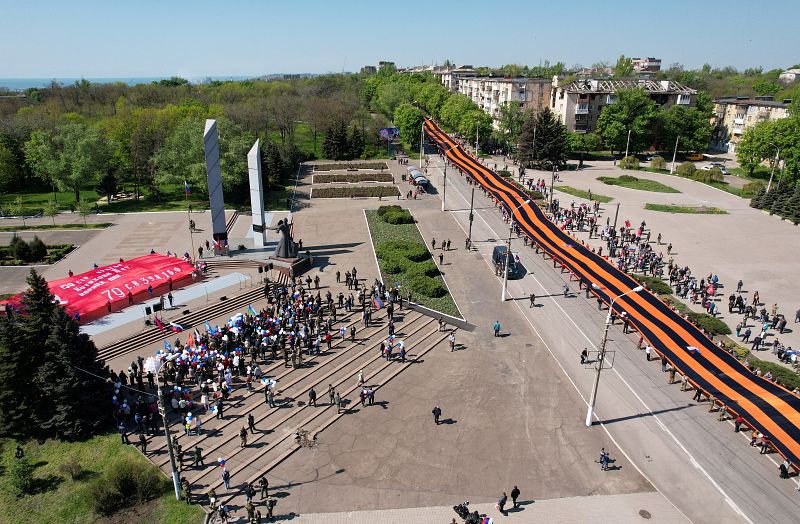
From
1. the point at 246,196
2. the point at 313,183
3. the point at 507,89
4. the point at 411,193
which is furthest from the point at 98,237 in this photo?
the point at 507,89

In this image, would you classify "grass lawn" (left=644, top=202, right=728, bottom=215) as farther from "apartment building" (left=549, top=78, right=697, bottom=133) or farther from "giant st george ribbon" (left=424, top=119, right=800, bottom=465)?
"apartment building" (left=549, top=78, right=697, bottom=133)

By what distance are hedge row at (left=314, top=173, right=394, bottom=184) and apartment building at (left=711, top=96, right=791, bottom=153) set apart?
6092cm

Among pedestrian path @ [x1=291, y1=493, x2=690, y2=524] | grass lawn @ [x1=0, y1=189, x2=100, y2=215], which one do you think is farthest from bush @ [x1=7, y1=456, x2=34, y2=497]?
grass lawn @ [x1=0, y1=189, x2=100, y2=215]

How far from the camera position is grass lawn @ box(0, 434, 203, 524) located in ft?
58.6

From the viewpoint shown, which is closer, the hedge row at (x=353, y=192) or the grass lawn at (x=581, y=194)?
the grass lawn at (x=581, y=194)

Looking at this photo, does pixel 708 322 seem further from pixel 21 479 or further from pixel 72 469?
pixel 21 479

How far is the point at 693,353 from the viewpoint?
26.1 metres

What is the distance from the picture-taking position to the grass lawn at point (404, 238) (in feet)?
110

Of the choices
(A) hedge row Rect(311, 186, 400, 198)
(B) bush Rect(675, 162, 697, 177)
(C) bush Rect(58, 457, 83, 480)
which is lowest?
(C) bush Rect(58, 457, 83, 480)

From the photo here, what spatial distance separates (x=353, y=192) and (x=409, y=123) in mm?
28368

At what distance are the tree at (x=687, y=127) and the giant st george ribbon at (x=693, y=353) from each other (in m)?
51.1

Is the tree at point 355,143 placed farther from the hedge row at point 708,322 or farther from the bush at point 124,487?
the bush at point 124,487

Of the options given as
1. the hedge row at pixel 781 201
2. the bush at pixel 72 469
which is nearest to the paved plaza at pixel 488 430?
the bush at pixel 72 469

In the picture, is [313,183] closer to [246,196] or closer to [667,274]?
[246,196]
